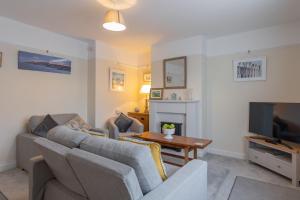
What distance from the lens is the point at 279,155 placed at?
2.97 m

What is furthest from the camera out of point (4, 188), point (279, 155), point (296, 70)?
point (296, 70)

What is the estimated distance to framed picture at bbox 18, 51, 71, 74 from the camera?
10.9 ft

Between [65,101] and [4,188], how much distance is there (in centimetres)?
190

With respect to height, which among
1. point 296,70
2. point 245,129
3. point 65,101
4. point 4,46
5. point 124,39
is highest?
point 124,39

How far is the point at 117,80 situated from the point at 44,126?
2.14 metres

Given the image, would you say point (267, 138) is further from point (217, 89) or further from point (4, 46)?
point (4, 46)

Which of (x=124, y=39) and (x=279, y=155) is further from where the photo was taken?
(x=124, y=39)

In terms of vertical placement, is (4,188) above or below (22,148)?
below

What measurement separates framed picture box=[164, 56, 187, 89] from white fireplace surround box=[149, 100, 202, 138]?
1.39 feet

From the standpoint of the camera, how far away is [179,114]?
4195 millimetres

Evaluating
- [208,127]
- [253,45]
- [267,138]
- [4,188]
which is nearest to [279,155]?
[267,138]

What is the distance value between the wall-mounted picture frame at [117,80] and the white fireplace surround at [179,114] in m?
0.99

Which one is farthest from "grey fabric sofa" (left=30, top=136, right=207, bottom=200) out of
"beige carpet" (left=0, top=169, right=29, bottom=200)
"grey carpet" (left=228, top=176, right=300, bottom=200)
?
"grey carpet" (left=228, top=176, right=300, bottom=200)

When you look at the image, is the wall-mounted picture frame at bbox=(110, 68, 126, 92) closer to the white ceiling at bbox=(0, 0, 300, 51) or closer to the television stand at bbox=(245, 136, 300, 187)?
the white ceiling at bbox=(0, 0, 300, 51)
